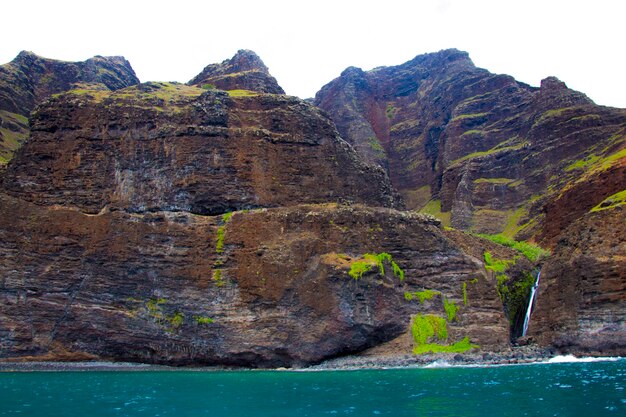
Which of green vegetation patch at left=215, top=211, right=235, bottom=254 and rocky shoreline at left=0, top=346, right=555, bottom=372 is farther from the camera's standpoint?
green vegetation patch at left=215, top=211, right=235, bottom=254

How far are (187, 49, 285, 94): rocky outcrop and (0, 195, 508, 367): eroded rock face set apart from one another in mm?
Result: 39649

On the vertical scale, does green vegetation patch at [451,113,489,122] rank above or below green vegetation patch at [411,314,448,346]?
above

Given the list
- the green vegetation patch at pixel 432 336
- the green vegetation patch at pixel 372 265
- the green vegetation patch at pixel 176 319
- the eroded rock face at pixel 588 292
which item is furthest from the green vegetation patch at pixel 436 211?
the green vegetation patch at pixel 176 319

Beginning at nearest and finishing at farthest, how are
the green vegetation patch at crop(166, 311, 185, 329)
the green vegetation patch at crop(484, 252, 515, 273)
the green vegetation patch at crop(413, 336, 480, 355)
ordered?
1. the green vegetation patch at crop(413, 336, 480, 355)
2. the green vegetation patch at crop(166, 311, 185, 329)
3. the green vegetation patch at crop(484, 252, 515, 273)

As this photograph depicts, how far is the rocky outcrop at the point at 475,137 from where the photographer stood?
110375mm

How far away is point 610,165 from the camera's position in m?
79.4

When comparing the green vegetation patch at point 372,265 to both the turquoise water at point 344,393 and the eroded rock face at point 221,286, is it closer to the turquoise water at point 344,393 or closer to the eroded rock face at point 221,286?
the eroded rock face at point 221,286

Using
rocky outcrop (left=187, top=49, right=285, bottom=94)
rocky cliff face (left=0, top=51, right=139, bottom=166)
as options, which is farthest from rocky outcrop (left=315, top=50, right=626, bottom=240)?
rocky cliff face (left=0, top=51, right=139, bottom=166)

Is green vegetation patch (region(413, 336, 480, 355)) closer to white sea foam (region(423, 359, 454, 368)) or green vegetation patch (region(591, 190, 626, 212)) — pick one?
white sea foam (region(423, 359, 454, 368))

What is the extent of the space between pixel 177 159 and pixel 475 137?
296 ft

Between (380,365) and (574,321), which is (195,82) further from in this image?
(574,321)

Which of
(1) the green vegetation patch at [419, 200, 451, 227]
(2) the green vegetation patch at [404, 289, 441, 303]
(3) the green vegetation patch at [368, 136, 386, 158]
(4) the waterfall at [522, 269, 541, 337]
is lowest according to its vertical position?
(4) the waterfall at [522, 269, 541, 337]

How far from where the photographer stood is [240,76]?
4038 inches

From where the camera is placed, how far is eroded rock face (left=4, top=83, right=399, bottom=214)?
2771 inches
